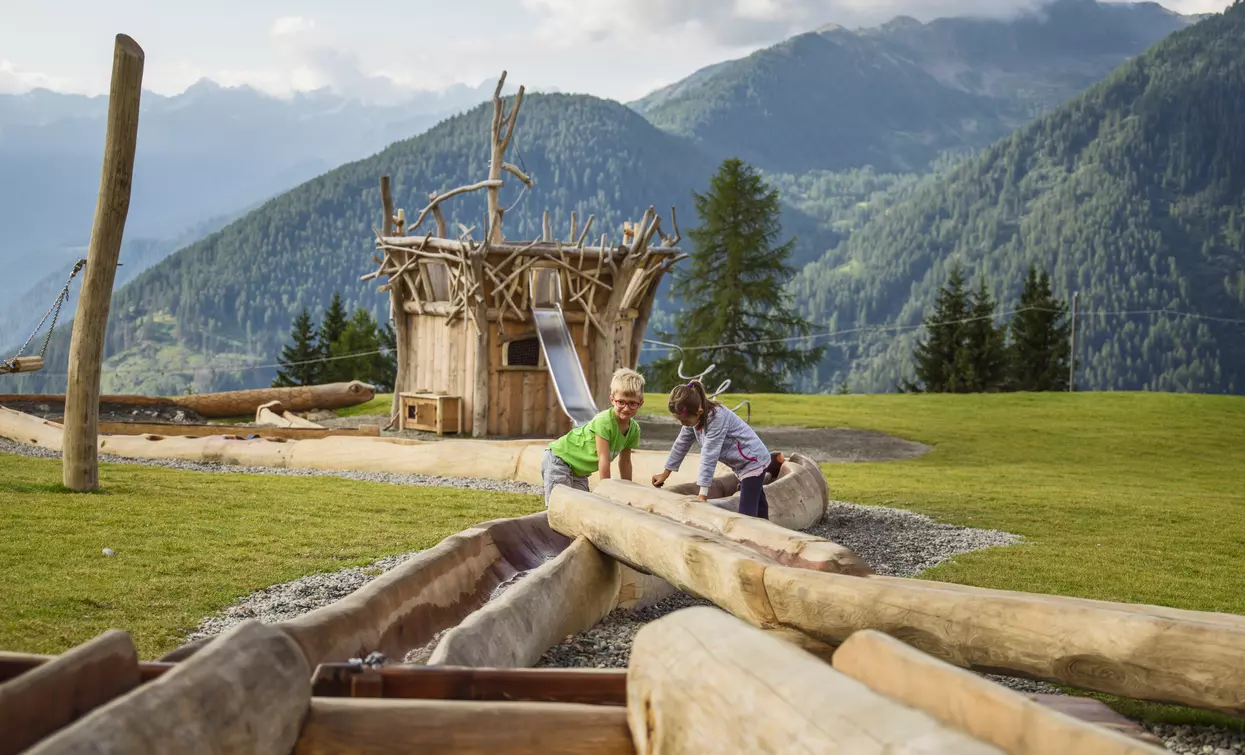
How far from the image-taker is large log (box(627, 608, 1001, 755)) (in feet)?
8.82

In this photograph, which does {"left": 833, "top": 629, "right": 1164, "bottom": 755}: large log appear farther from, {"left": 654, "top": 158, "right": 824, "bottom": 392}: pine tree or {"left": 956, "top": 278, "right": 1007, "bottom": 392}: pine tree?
{"left": 956, "top": 278, "right": 1007, "bottom": 392}: pine tree

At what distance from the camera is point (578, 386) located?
2031cm

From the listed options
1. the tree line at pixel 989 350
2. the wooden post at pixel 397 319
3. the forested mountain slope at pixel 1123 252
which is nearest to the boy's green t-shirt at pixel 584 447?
the wooden post at pixel 397 319

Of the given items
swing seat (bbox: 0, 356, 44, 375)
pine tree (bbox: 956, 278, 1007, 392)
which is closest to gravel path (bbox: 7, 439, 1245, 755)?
swing seat (bbox: 0, 356, 44, 375)

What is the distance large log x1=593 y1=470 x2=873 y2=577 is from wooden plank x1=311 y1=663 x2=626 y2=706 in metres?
1.75

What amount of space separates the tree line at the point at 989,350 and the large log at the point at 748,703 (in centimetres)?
5292

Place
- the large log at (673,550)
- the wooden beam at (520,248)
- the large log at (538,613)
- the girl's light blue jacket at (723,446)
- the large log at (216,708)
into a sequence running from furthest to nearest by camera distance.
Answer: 1. the wooden beam at (520,248)
2. the girl's light blue jacket at (723,446)
3. the large log at (673,550)
4. the large log at (538,613)
5. the large log at (216,708)

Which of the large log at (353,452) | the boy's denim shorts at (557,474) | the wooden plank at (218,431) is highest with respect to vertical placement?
the boy's denim shorts at (557,474)

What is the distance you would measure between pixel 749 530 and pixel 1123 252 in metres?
166

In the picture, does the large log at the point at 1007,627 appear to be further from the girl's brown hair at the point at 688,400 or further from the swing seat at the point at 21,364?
the swing seat at the point at 21,364

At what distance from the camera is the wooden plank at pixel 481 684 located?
3.85 meters

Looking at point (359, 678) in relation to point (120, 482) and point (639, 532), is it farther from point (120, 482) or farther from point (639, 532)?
point (120, 482)

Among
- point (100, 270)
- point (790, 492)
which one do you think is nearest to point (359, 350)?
point (100, 270)

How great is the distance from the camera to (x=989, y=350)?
181ft
